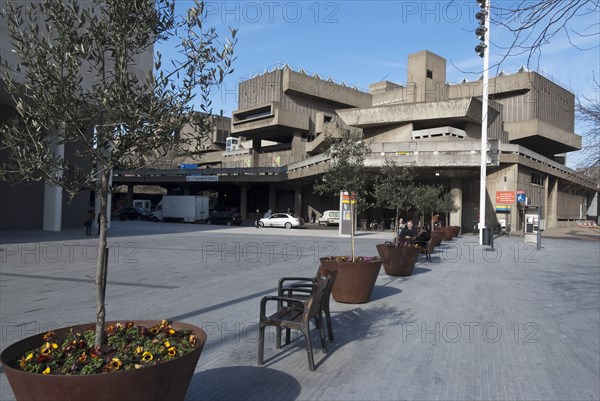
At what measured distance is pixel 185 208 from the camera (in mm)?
45938

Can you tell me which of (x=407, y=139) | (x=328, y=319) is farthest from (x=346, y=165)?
(x=407, y=139)

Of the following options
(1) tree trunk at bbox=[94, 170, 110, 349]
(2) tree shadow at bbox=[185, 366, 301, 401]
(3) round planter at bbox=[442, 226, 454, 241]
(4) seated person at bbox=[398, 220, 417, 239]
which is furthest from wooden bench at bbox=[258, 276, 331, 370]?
(3) round planter at bbox=[442, 226, 454, 241]

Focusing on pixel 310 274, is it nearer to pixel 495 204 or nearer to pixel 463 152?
pixel 463 152

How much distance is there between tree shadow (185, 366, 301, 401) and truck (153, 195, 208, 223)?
137 feet

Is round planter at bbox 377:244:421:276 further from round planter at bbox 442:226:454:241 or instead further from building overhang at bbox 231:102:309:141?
building overhang at bbox 231:102:309:141

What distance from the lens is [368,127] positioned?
51406 millimetres

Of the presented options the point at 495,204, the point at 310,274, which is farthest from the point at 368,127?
the point at 310,274

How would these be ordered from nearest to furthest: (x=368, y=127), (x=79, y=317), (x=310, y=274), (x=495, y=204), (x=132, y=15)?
(x=132, y=15) < (x=79, y=317) < (x=310, y=274) < (x=495, y=204) < (x=368, y=127)

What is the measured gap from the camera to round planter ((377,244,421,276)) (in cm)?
1120

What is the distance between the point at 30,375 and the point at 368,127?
166 feet

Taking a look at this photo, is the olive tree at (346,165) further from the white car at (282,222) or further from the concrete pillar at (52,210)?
the white car at (282,222)

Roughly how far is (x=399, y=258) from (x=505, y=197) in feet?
107

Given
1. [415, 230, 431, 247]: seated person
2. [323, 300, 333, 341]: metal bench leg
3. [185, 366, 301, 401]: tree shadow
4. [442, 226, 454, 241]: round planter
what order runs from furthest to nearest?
[442, 226, 454, 241]: round planter, [415, 230, 431, 247]: seated person, [323, 300, 333, 341]: metal bench leg, [185, 366, 301, 401]: tree shadow

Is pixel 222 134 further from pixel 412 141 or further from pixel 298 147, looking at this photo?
pixel 412 141
